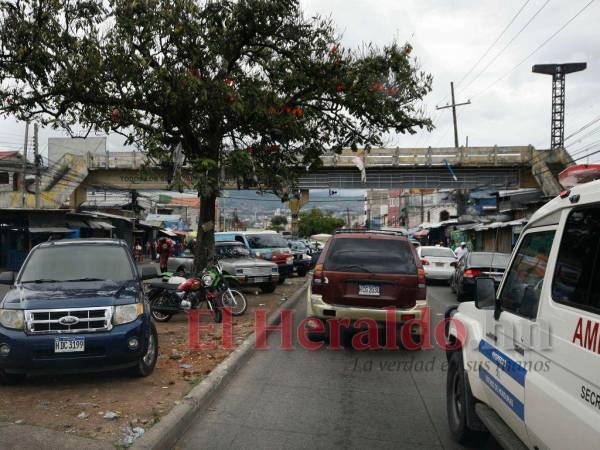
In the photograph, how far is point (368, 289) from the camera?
8.84m

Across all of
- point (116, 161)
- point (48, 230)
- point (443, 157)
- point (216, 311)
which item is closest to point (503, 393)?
point (216, 311)

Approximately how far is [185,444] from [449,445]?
7.59 feet

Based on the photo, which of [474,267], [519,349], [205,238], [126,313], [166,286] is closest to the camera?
[519,349]

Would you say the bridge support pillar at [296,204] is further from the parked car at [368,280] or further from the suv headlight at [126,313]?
the suv headlight at [126,313]

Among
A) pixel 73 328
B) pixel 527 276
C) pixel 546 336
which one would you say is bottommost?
pixel 73 328

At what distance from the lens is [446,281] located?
22688 mm

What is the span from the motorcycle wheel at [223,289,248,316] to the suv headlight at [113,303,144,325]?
16.7 ft

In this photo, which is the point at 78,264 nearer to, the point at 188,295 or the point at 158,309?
the point at 188,295

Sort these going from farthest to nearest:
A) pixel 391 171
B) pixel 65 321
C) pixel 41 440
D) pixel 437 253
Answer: pixel 391 171 → pixel 437 253 → pixel 65 321 → pixel 41 440

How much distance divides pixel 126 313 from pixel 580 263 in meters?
5.20

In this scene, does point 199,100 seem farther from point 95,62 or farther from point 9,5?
point 9,5

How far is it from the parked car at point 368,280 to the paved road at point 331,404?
26.5 inches

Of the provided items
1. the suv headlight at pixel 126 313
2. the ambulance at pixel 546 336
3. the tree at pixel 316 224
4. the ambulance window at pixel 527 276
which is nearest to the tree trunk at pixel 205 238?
the suv headlight at pixel 126 313

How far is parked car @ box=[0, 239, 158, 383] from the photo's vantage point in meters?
6.21
